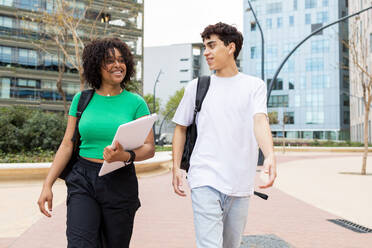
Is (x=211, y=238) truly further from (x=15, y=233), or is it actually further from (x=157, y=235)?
(x=15, y=233)

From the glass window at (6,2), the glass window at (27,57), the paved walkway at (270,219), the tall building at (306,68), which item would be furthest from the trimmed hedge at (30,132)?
the tall building at (306,68)

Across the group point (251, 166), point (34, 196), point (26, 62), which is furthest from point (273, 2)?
point (251, 166)

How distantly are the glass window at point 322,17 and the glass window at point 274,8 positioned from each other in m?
6.85

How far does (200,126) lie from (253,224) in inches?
149

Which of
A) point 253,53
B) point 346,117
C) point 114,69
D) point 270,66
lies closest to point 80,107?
point 114,69

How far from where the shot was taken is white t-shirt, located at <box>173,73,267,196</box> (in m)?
2.63

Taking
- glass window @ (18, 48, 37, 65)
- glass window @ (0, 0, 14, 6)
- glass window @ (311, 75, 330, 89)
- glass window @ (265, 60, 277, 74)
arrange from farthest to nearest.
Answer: glass window @ (265, 60, 277, 74) → glass window @ (311, 75, 330, 89) → glass window @ (18, 48, 37, 65) → glass window @ (0, 0, 14, 6)

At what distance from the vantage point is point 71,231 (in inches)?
98.0

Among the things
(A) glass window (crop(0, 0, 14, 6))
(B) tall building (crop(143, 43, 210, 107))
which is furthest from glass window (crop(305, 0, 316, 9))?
(A) glass window (crop(0, 0, 14, 6))

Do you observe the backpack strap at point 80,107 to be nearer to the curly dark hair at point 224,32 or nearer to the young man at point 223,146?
the young man at point 223,146

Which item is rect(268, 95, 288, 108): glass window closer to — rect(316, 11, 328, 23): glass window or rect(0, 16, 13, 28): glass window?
rect(316, 11, 328, 23): glass window

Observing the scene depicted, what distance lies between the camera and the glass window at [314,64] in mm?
71875

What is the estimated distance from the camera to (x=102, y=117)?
2672 millimetres

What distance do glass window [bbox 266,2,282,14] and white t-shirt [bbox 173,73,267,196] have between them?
7704 centimetres
